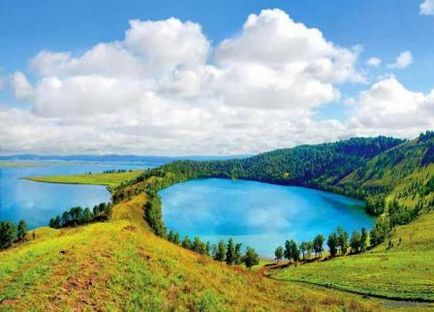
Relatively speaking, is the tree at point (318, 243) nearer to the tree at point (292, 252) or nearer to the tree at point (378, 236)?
the tree at point (292, 252)

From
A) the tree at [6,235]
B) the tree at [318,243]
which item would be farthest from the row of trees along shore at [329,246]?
the tree at [6,235]

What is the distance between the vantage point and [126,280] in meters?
36.7

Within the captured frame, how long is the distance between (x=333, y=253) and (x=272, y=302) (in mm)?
118335

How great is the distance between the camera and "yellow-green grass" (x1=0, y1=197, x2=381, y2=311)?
3222 centimetres

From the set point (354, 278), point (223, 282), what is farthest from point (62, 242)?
point (354, 278)

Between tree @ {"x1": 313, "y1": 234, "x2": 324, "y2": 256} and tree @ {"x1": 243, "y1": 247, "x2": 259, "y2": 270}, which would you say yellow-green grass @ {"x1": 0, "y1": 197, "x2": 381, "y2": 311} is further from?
tree @ {"x1": 313, "y1": 234, "x2": 324, "y2": 256}

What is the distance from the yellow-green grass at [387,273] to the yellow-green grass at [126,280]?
43284mm

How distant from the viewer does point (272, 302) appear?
A: 42.8 m

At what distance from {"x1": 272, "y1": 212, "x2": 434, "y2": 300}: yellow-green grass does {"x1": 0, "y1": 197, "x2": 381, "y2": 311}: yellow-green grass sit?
4328 centimetres

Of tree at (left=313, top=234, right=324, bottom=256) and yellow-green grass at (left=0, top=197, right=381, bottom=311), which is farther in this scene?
tree at (left=313, top=234, right=324, bottom=256)

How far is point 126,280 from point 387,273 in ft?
274

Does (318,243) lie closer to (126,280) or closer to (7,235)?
(7,235)

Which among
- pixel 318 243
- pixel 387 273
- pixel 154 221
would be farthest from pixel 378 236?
pixel 154 221

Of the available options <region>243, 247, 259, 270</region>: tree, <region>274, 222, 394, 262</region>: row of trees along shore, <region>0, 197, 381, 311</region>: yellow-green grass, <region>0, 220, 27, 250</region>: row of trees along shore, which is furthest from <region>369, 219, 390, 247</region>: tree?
<region>0, 220, 27, 250</region>: row of trees along shore
